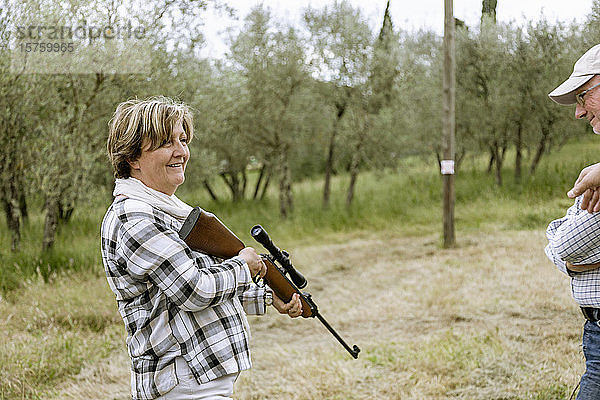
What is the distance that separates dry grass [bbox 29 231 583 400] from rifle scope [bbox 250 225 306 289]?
1.91 meters

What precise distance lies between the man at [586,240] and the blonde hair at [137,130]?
1457 mm

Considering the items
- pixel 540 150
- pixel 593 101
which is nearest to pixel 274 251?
pixel 593 101

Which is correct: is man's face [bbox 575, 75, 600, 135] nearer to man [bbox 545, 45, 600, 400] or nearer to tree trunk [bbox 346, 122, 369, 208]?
man [bbox 545, 45, 600, 400]

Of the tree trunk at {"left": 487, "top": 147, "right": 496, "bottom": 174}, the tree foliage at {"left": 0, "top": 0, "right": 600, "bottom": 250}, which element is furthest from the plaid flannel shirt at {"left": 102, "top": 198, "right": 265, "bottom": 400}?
the tree trunk at {"left": 487, "top": 147, "right": 496, "bottom": 174}

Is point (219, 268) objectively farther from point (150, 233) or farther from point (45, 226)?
point (45, 226)

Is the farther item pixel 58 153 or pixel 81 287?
pixel 58 153

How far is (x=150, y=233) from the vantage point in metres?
1.91

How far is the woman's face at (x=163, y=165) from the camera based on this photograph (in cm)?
208

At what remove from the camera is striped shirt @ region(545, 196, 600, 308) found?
2100 millimetres

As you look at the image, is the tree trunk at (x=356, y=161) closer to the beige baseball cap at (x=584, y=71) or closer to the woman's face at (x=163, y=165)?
the beige baseball cap at (x=584, y=71)

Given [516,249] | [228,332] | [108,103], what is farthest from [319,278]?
[228,332]

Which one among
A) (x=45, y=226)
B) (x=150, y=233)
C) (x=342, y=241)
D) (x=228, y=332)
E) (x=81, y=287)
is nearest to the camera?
(x=150, y=233)

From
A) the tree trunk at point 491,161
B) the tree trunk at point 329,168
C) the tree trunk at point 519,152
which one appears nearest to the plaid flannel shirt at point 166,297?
the tree trunk at point 519,152

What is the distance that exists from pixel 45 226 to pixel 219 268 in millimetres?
7294
